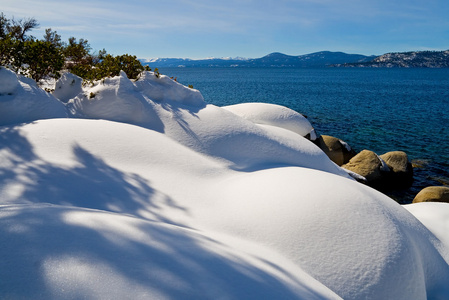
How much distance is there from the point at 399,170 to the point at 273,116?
22.9 feet

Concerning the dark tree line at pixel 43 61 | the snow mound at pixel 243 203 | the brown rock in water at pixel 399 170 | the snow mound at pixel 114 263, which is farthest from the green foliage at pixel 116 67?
the brown rock in water at pixel 399 170

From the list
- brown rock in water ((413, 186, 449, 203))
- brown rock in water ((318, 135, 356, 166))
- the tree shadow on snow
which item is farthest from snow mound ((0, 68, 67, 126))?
brown rock in water ((413, 186, 449, 203))

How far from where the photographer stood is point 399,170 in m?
15.0

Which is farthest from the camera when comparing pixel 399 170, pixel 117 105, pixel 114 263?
pixel 399 170

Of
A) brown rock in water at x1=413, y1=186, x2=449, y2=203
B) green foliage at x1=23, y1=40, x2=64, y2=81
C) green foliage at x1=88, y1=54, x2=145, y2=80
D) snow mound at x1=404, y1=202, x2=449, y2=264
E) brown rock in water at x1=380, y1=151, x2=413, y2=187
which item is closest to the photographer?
snow mound at x1=404, y1=202, x2=449, y2=264

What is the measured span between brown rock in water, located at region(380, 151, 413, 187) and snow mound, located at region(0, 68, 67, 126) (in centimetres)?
1451

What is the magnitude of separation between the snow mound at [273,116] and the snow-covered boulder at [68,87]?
6.10 m

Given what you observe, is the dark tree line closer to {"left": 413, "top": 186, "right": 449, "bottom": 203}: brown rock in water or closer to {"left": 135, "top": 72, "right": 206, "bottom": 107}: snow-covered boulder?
{"left": 135, "top": 72, "right": 206, "bottom": 107}: snow-covered boulder

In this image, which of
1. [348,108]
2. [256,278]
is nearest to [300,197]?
[256,278]

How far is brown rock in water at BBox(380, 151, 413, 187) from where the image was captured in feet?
48.4

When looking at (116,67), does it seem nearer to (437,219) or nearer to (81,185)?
(81,185)

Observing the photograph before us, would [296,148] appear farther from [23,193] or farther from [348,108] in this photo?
[348,108]

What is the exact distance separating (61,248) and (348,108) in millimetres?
40486

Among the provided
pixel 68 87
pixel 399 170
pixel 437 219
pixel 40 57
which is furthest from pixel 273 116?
pixel 40 57
